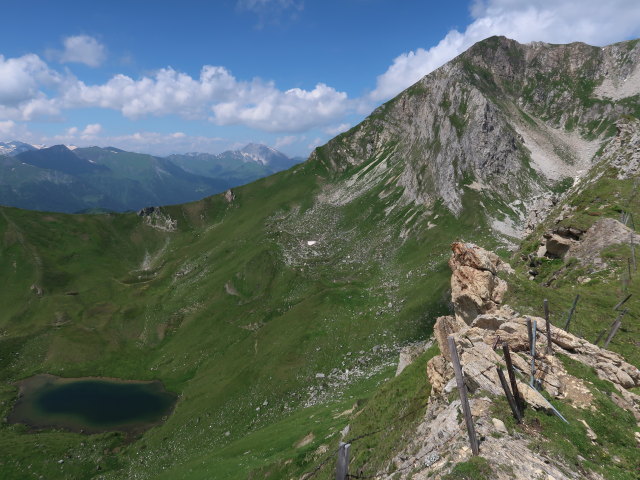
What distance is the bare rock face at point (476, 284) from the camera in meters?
35.8

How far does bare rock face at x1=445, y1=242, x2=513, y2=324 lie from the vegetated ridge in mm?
1720

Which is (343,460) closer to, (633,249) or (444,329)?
(444,329)

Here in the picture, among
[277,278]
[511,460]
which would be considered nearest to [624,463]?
[511,460]

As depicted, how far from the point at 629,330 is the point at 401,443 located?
23.7 m

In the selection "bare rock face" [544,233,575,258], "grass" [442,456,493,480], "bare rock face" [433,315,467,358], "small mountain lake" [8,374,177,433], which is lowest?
Result: "small mountain lake" [8,374,177,433]

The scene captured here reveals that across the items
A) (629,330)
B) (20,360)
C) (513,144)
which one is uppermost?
(513,144)

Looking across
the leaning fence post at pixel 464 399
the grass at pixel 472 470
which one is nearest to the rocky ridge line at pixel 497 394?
the grass at pixel 472 470

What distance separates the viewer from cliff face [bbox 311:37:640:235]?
428 feet

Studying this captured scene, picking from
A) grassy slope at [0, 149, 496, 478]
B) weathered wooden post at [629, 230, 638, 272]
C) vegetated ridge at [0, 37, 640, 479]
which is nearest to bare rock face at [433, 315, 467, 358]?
vegetated ridge at [0, 37, 640, 479]

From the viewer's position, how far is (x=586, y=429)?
17078 mm

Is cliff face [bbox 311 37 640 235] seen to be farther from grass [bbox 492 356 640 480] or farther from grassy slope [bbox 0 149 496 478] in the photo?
grass [bbox 492 356 640 480]

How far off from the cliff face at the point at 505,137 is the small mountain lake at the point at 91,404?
10745cm

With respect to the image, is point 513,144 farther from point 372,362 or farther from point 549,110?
point 372,362

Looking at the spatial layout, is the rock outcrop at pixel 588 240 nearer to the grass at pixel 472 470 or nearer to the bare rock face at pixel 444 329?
the bare rock face at pixel 444 329
